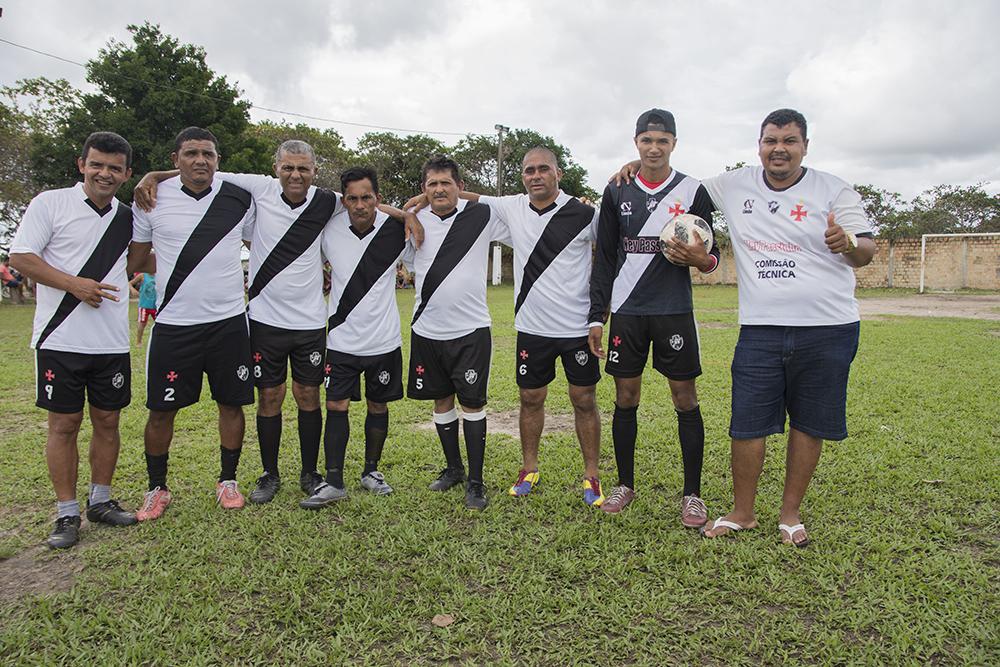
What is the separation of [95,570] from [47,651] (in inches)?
28.8

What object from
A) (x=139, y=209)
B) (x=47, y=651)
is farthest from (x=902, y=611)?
(x=139, y=209)

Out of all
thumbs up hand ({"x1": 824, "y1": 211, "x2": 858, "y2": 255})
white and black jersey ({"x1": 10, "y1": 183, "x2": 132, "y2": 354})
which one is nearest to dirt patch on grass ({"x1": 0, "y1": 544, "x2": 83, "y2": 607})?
white and black jersey ({"x1": 10, "y1": 183, "x2": 132, "y2": 354})

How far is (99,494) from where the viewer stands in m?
4.11

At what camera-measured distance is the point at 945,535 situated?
371 cm

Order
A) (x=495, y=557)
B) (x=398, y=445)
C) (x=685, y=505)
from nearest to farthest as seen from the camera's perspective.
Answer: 1. (x=495, y=557)
2. (x=685, y=505)
3. (x=398, y=445)

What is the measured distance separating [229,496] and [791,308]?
11.9 feet

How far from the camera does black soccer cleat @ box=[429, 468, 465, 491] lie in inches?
181

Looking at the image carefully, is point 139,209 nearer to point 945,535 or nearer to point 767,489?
point 767,489

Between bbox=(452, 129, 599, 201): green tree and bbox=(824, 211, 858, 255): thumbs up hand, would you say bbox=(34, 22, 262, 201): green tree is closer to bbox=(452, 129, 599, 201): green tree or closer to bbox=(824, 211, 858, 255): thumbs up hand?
bbox=(452, 129, 599, 201): green tree

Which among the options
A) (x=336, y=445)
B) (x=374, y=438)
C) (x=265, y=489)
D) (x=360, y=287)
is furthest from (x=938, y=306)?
(x=265, y=489)

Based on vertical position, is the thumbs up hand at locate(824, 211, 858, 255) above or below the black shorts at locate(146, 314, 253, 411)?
above

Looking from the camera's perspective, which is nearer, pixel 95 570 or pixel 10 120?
pixel 95 570

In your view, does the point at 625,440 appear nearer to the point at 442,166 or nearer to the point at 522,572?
the point at 522,572

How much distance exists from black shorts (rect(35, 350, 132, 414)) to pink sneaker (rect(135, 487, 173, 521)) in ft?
1.99
